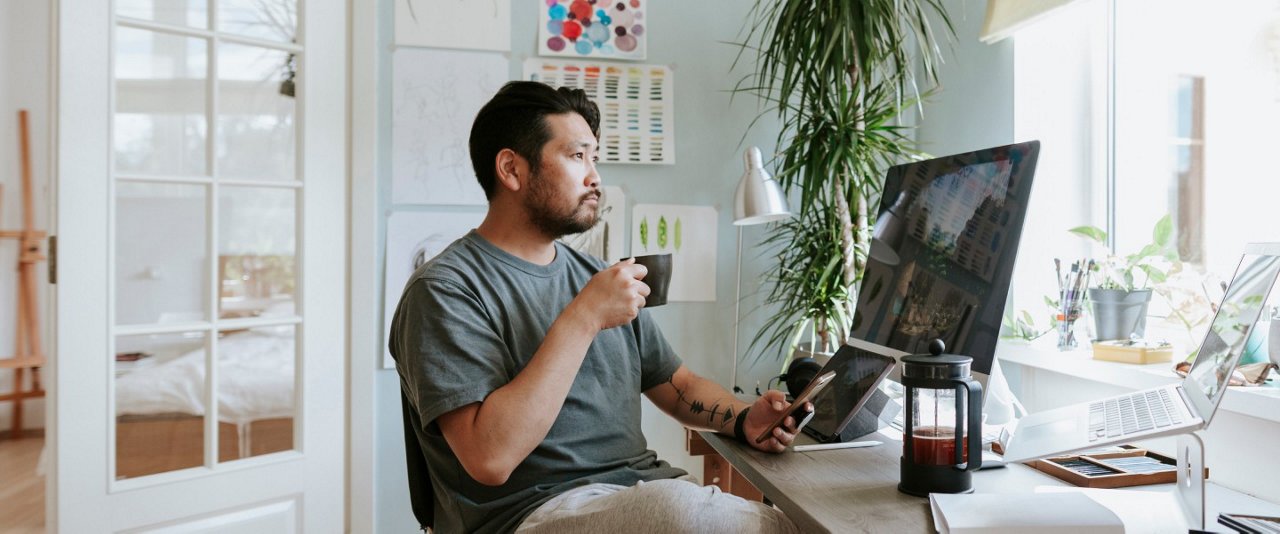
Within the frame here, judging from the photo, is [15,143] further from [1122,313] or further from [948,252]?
[1122,313]

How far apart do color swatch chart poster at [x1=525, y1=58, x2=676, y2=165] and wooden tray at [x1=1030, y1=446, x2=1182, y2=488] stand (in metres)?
1.76

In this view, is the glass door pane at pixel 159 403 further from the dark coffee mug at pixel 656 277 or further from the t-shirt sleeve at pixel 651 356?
the dark coffee mug at pixel 656 277

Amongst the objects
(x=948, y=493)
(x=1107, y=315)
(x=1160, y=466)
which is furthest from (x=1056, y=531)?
(x=1107, y=315)

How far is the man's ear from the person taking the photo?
1518 millimetres

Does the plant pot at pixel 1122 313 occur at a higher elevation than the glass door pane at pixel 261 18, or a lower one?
lower

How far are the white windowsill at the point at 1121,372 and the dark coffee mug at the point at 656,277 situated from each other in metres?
0.51

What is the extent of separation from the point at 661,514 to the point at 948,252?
59 cm

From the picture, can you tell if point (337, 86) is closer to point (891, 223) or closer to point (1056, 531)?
point (891, 223)

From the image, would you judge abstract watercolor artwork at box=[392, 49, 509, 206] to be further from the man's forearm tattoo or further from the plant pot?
the plant pot

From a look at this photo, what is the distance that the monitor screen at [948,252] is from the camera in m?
1.12

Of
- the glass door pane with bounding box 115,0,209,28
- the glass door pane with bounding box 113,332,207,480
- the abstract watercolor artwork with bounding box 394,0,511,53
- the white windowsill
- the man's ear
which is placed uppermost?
the abstract watercolor artwork with bounding box 394,0,511,53

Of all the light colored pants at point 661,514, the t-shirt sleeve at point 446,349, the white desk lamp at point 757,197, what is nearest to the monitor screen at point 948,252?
the light colored pants at point 661,514

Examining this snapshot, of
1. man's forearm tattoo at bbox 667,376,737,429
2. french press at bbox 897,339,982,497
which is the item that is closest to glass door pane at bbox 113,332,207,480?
man's forearm tattoo at bbox 667,376,737,429

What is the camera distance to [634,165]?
279 centimetres
